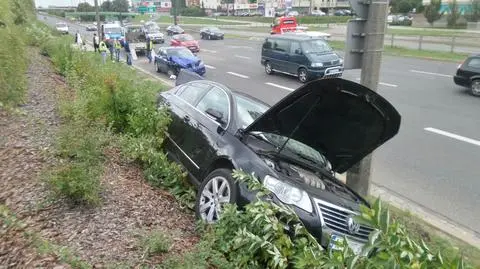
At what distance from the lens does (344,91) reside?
3703 millimetres

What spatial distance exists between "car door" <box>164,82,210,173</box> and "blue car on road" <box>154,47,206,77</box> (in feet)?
47.0

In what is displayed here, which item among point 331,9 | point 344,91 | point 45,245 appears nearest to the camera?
point 45,245

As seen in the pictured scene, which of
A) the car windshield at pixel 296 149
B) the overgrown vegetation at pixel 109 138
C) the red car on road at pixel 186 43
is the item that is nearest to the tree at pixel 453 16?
the red car on road at pixel 186 43

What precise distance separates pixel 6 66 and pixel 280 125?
17.2ft

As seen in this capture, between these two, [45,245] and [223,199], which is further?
[223,199]

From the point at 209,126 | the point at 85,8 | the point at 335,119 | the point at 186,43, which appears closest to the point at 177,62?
the point at 186,43

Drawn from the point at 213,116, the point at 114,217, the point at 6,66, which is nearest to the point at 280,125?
the point at 213,116

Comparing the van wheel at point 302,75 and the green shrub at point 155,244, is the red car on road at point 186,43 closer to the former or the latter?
the van wheel at point 302,75

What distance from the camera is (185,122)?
563 cm

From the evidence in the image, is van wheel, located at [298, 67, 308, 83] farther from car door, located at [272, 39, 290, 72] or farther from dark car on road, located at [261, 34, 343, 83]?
car door, located at [272, 39, 290, 72]

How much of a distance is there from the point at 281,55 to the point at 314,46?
173 cm

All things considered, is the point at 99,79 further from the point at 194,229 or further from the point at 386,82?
the point at 386,82

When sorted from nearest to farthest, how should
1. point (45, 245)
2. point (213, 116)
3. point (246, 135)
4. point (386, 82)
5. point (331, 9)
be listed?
1. point (45, 245)
2. point (246, 135)
3. point (213, 116)
4. point (386, 82)
5. point (331, 9)

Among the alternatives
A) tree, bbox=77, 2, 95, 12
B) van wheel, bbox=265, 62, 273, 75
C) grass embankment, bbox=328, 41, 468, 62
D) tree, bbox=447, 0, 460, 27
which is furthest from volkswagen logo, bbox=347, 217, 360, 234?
tree, bbox=77, 2, 95, 12
